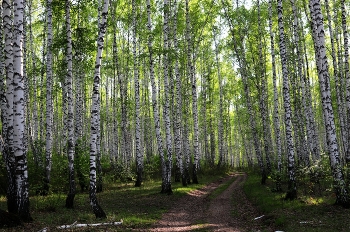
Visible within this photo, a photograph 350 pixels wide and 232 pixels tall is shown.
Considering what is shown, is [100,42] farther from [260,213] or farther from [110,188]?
[110,188]

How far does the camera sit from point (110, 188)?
19.3 metres

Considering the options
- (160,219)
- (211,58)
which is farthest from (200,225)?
(211,58)

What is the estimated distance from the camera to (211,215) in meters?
12.8

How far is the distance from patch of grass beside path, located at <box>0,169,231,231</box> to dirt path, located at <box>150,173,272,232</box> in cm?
52

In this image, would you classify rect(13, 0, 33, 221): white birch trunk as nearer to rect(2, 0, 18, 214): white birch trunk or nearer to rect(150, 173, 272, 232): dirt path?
rect(2, 0, 18, 214): white birch trunk

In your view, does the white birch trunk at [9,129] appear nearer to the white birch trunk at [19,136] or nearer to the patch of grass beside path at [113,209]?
the white birch trunk at [19,136]

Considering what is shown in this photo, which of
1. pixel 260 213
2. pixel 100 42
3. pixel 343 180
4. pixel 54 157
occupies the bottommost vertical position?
pixel 260 213

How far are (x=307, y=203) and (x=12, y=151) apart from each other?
1134cm

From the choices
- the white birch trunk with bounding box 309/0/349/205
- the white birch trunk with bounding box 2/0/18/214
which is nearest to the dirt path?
the white birch trunk with bounding box 309/0/349/205

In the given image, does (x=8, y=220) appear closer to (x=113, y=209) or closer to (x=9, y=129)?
(x=9, y=129)

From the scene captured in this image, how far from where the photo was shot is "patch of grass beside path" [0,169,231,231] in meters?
9.29

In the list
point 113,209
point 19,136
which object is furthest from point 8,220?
point 113,209

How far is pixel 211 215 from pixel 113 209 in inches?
169

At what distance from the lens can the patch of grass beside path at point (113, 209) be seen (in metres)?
9.29
